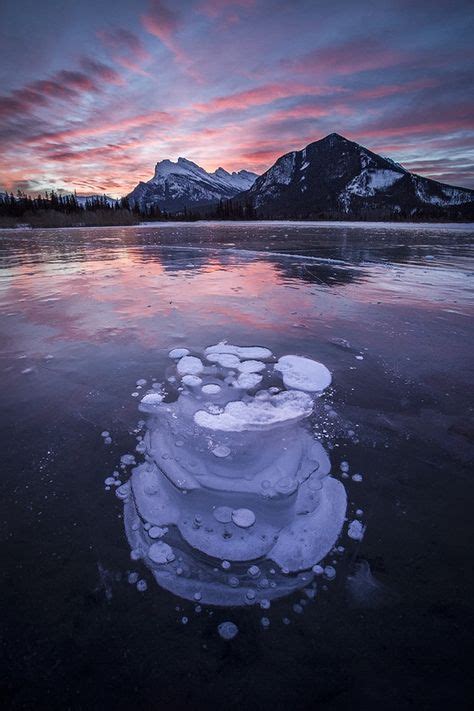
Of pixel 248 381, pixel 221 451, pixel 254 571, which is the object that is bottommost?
pixel 254 571

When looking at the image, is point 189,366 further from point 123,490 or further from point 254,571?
point 254,571

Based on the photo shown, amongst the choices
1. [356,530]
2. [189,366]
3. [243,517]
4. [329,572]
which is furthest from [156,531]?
[189,366]

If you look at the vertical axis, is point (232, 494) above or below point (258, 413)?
below

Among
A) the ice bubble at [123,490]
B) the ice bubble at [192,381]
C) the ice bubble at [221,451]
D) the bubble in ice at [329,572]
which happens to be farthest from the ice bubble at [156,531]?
the ice bubble at [192,381]

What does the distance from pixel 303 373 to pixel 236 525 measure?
2032 millimetres

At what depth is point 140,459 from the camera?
94.2 inches

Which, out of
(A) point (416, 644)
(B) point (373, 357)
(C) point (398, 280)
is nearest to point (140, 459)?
Result: (A) point (416, 644)

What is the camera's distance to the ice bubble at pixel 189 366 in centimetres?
368

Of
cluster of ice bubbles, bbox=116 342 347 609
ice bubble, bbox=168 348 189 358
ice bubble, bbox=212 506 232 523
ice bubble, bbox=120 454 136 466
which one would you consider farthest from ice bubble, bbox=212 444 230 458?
ice bubble, bbox=168 348 189 358

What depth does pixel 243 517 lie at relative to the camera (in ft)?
6.39

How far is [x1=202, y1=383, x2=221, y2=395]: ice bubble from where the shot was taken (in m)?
3.28

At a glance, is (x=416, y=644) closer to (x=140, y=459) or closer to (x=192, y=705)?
(x=192, y=705)

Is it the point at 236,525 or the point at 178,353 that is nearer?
the point at 236,525

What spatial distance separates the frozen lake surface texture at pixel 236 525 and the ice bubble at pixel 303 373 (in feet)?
0.10
